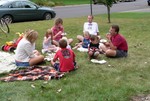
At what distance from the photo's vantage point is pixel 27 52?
8.64 metres

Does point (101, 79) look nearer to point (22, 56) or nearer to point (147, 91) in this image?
point (147, 91)

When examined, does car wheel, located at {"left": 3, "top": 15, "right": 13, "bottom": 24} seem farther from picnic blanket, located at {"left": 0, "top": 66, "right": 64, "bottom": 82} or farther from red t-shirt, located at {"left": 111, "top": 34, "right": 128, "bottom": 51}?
picnic blanket, located at {"left": 0, "top": 66, "right": 64, "bottom": 82}

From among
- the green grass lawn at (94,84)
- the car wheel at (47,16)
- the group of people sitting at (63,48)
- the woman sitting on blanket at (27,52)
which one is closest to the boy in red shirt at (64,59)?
the group of people sitting at (63,48)

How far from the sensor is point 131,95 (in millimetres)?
6582

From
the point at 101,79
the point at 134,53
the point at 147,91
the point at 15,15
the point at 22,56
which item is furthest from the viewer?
the point at 15,15

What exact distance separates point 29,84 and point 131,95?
2107 mm

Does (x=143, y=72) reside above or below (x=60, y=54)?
below

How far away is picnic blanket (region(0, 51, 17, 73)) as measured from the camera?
27.8 feet

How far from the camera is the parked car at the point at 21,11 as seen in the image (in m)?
21.7

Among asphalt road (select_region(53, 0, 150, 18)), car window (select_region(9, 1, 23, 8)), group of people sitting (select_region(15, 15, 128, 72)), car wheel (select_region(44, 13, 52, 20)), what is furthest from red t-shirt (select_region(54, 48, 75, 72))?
asphalt road (select_region(53, 0, 150, 18))

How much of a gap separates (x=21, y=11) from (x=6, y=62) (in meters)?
13.6

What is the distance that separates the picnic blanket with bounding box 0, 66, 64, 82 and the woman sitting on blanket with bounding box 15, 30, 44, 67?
22 cm

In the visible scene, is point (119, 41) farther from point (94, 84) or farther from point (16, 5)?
point (16, 5)

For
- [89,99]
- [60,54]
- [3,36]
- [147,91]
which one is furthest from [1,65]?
[3,36]
